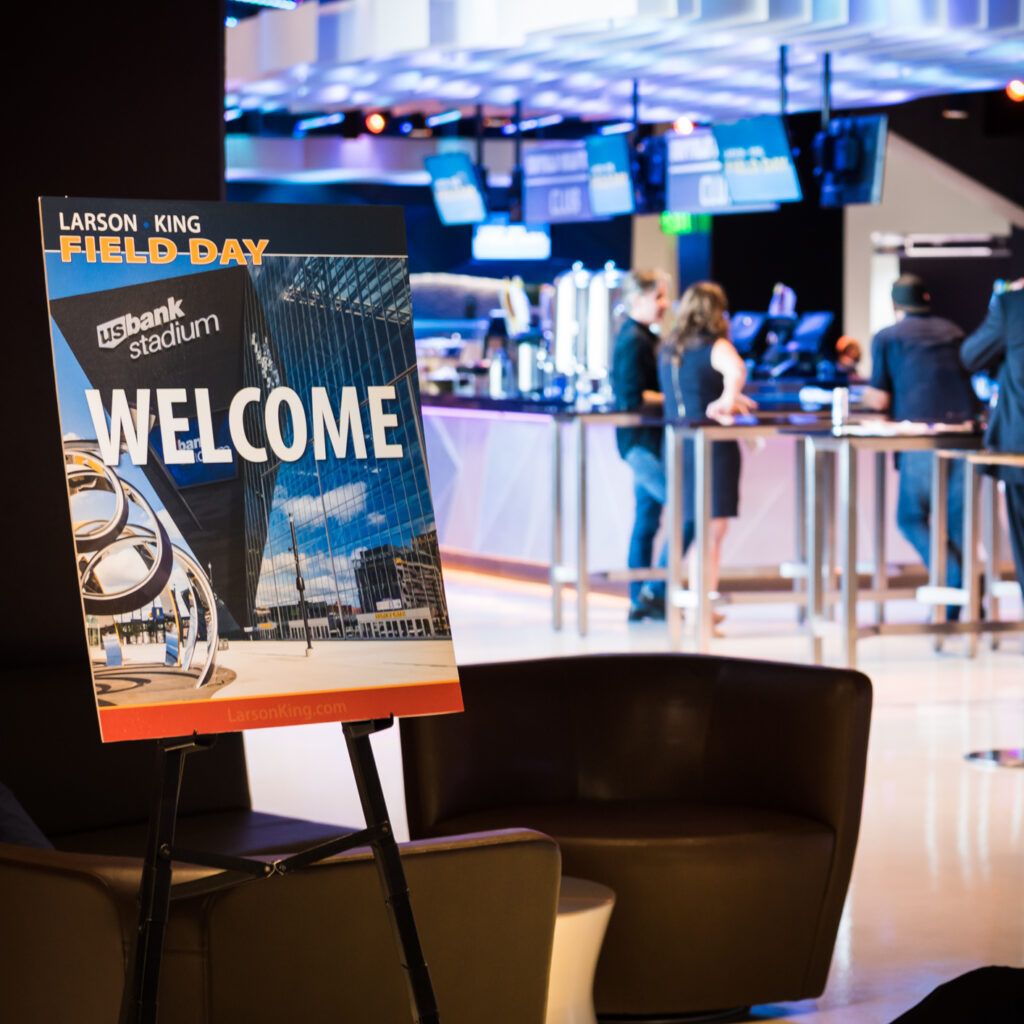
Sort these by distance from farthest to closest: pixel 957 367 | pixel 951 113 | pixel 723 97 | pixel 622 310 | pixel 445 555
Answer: pixel 951 113, pixel 723 97, pixel 445 555, pixel 622 310, pixel 957 367

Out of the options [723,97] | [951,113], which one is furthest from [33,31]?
[951,113]

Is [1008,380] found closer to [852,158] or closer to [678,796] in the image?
[678,796]

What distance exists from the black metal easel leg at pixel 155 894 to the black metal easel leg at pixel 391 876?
203mm

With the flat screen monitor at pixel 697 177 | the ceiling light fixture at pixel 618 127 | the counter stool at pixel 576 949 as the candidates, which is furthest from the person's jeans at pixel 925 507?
the ceiling light fixture at pixel 618 127

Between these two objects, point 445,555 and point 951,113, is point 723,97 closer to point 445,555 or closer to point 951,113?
point 951,113

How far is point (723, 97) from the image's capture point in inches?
501

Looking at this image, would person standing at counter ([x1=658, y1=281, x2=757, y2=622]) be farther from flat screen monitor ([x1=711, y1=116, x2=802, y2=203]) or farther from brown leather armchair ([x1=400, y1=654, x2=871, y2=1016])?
brown leather armchair ([x1=400, y1=654, x2=871, y2=1016])

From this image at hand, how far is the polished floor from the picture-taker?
11.7 ft

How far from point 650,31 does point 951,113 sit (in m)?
6.08

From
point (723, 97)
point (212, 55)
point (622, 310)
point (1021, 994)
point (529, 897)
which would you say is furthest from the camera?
point (723, 97)

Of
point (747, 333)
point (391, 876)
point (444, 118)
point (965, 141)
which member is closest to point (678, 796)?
point (391, 876)

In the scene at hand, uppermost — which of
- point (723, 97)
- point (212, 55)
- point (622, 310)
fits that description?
point (723, 97)

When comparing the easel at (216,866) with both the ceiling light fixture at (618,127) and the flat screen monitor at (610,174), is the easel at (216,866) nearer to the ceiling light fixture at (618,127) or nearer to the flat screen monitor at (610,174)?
the flat screen monitor at (610,174)

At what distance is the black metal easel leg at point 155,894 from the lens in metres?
1.95
